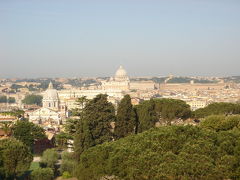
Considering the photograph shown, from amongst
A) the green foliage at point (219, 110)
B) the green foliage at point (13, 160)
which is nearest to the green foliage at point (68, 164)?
the green foliage at point (13, 160)

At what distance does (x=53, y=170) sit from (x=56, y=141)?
656 centimetres

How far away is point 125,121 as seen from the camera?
22.6 metres

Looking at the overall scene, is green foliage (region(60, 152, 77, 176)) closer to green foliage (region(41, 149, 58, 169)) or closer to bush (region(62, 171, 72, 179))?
bush (region(62, 171, 72, 179))

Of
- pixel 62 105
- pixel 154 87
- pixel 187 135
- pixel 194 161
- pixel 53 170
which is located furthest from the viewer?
pixel 154 87

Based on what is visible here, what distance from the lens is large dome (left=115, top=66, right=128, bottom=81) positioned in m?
114

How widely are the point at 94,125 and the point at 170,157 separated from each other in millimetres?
9538

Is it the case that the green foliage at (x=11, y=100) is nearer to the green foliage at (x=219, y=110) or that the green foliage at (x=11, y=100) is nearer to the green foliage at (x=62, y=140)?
the green foliage at (x=219, y=110)

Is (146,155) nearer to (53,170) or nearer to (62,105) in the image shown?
(53,170)

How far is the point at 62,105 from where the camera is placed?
234 ft

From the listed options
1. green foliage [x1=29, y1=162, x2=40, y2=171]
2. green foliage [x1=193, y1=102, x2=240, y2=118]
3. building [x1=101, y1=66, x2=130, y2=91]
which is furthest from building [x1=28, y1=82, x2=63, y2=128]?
building [x1=101, y1=66, x2=130, y2=91]

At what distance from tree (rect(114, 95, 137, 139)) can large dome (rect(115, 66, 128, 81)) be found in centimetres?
9096

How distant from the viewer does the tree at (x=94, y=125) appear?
2031 cm

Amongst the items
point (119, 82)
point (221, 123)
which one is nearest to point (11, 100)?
point (119, 82)

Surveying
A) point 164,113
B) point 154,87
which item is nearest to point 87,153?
point 164,113
